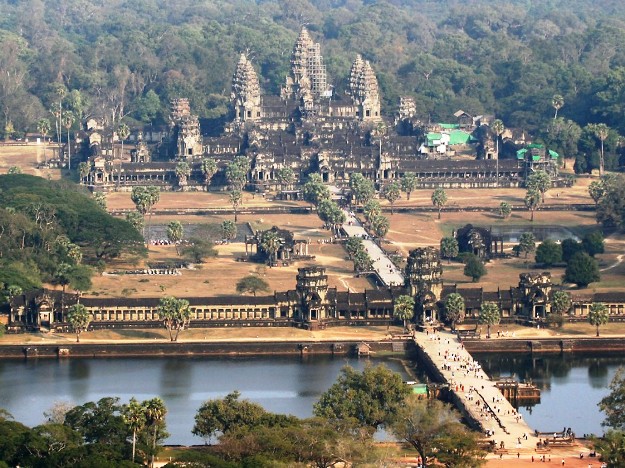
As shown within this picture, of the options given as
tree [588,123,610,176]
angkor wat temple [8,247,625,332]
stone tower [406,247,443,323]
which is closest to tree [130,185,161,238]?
angkor wat temple [8,247,625,332]

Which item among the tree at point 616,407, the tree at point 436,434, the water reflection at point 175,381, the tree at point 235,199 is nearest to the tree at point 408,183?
the tree at point 235,199

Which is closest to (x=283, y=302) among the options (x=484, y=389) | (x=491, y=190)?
(x=484, y=389)

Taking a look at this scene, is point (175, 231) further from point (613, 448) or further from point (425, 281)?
point (613, 448)

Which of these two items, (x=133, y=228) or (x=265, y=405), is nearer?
(x=265, y=405)

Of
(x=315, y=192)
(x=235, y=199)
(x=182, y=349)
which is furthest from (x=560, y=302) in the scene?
(x=315, y=192)

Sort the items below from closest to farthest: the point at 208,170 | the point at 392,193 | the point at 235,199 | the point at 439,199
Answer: the point at 439,199, the point at 235,199, the point at 392,193, the point at 208,170

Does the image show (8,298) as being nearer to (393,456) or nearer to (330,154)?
(393,456)
